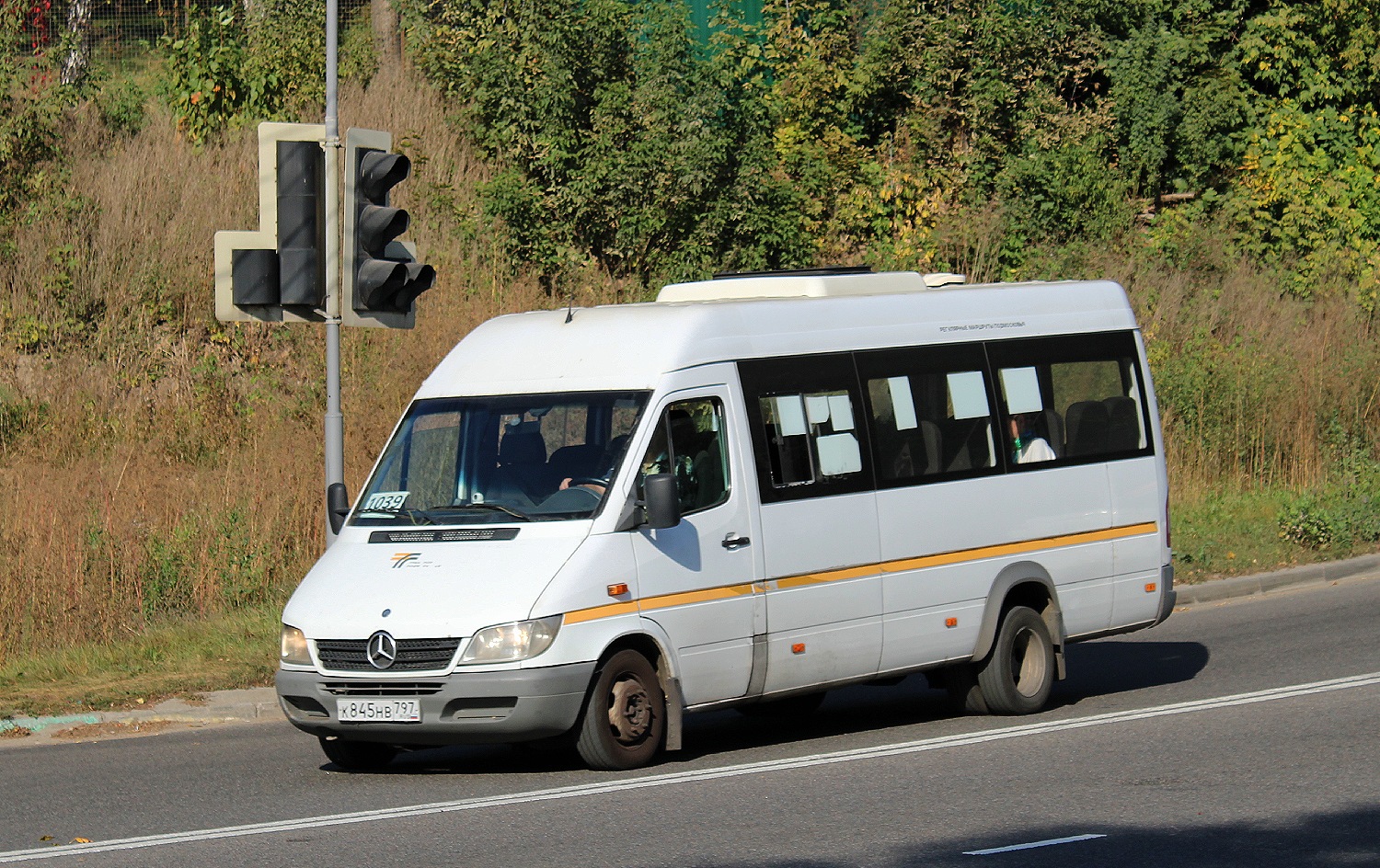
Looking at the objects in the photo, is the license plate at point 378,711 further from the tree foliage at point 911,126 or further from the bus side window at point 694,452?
the tree foliage at point 911,126

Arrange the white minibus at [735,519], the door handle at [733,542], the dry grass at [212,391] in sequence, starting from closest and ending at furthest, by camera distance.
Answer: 1. the white minibus at [735,519]
2. the door handle at [733,542]
3. the dry grass at [212,391]

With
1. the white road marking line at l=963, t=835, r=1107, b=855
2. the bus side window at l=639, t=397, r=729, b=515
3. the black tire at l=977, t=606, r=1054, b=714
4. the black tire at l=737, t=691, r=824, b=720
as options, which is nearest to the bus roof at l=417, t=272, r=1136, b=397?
the bus side window at l=639, t=397, r=729, b=515

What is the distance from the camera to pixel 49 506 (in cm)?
1512

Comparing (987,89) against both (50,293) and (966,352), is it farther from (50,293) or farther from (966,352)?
(966,352)

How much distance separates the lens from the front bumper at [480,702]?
9102 millimetres

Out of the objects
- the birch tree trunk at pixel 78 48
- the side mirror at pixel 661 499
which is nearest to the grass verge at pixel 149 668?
the side mirror at pixel 661 499

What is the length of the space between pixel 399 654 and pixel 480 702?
0.49m

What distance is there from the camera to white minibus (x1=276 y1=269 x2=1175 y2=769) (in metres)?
9.30

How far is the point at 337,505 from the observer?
1080 cm

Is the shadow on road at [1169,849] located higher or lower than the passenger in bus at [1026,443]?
lower

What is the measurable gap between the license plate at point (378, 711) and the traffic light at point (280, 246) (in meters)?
4.12

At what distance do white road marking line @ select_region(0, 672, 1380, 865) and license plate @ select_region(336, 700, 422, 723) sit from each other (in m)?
0.50

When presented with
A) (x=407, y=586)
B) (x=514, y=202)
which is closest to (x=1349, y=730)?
(x=407, y=586)

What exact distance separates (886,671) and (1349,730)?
2613 mm
